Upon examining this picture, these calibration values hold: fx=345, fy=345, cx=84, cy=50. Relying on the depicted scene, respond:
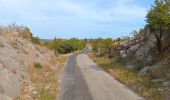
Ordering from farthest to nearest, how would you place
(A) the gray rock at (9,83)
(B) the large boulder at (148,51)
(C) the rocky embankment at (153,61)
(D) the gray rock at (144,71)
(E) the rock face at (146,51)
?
(E) the rock face at (146,51) → (B) the large boulder at (148,51) → (D) the gray rock at (144,71) → (C) the rocky embankment at (153,61) → (A) the gray rock at (9,83)

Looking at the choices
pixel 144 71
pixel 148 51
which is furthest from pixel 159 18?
pixel 144 71

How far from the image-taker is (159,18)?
35875 millimetres

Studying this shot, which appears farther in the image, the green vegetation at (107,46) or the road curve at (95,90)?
the green vegetation at (107,46)

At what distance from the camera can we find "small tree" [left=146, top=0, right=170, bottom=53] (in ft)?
117

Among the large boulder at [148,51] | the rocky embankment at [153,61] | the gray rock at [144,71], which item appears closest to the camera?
the rocky embankment at [153,61]

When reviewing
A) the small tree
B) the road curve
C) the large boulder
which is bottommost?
the road curve

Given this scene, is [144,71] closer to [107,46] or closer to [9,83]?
[9,83]

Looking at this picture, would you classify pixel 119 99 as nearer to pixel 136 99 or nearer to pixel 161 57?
pixel 136 99

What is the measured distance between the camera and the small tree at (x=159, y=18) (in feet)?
117

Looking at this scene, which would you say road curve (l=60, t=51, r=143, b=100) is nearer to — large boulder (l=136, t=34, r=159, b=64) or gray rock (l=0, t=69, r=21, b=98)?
gray rock (l=0, t=69, r=21, b=98)

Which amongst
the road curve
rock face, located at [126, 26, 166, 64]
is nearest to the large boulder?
rock face, located at [126, 26, 166, 64]

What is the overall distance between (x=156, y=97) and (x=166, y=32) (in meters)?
17.8

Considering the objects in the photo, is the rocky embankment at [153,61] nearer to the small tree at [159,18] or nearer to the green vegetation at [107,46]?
the small tree at [159,18]

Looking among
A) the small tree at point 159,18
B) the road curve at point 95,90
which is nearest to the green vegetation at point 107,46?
the small tree at point 159,18
